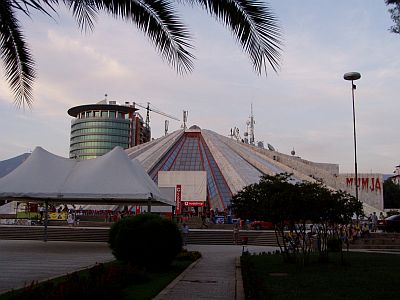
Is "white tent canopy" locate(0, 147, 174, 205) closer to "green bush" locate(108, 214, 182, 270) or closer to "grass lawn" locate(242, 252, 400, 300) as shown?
"grass lawn" locate(242, 252, 400, 300)

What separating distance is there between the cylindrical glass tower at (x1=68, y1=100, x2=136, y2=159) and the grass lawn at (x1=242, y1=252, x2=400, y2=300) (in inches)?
5132

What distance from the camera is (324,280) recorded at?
11.7 m

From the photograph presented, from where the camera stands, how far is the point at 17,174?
81.4 ft

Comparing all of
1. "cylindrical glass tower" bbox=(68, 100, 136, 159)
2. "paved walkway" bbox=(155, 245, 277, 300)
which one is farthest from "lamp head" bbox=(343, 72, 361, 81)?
"cylindrical glass tower" bbox=(68, 100, 136, 159)

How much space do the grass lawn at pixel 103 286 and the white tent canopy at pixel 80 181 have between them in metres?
10.0

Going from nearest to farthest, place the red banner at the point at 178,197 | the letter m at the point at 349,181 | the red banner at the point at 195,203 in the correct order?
the red banner at the point at 178,197 < the red banner at the point at 195,203 < the letter m at the point at 349,181

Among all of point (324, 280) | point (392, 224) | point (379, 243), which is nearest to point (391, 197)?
point (392, 224)

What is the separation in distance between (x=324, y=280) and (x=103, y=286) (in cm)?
610

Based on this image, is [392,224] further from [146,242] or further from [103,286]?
[103,286]

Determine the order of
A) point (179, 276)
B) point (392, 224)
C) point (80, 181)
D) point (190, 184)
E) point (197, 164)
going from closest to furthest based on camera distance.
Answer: point (179, 276)
point (80, 181)
point (392, 224)
point (190, 184)
point (197, 164)

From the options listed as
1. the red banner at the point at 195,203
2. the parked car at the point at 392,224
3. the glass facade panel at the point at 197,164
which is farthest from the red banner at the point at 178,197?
the parked car at the point at 392,224

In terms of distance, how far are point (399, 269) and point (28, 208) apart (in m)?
44.0

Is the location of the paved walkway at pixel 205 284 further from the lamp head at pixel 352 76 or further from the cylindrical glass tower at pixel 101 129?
the cylindrical glass tower at pixel 101 129

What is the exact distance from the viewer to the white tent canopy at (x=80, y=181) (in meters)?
22.9
